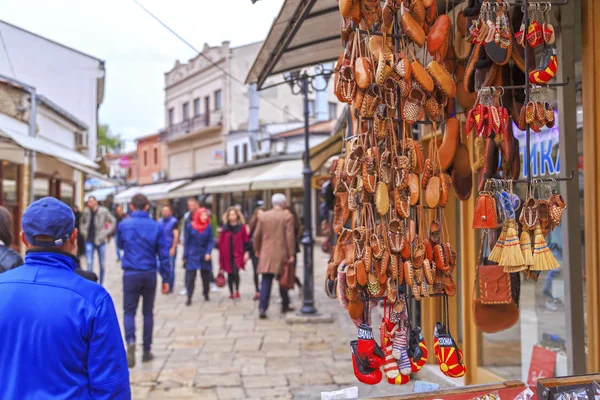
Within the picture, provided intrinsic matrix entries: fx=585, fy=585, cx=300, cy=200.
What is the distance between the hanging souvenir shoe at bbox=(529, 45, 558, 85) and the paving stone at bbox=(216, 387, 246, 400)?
3.64m

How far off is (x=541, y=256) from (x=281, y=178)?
1568 cm

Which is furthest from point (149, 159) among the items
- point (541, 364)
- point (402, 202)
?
point (402, 202)

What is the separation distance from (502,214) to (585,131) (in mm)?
981

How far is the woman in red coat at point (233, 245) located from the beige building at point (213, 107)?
65.4ft

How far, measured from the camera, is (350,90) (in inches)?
93.8

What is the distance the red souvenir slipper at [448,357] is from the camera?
2188 mm

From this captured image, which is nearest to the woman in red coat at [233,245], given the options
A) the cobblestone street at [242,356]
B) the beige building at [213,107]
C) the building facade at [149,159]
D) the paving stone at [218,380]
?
the cobblestone street at [242,356]

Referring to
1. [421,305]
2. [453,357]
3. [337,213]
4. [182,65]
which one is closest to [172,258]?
[421,305]

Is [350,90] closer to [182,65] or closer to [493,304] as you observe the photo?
[493,304]

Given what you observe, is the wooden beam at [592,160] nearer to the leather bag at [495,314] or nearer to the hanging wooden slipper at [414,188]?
the leather bag at [495,314]

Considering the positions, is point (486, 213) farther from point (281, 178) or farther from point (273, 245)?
point (281, 178)

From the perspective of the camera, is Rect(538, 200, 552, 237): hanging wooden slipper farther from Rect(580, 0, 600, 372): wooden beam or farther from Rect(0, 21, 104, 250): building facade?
Rect(0, 21, 104, 250): building facade

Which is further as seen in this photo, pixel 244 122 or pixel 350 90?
pixel 244 122

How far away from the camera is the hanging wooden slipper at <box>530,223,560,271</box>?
7.07 ft
